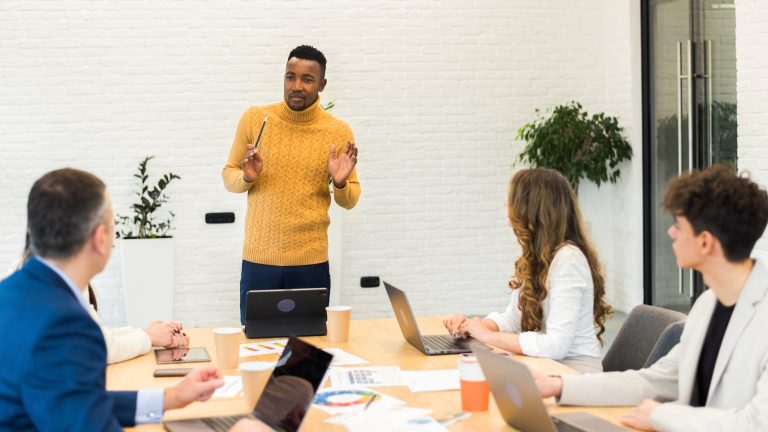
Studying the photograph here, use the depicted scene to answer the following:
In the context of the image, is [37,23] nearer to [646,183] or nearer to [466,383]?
[646,183]

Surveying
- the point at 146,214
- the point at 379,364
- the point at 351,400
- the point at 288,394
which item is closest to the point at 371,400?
the point at 351,400

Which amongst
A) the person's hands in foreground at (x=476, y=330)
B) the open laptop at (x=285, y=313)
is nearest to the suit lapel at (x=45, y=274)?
the open laptop at (x=285, y=313)

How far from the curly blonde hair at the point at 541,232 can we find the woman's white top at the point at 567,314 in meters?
0.03

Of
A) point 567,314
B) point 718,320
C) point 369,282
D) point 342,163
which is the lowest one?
point 369,282

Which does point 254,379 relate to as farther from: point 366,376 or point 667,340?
point 667,340

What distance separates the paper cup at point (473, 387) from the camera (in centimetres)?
212

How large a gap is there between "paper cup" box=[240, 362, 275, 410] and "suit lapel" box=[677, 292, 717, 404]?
3.07 ft

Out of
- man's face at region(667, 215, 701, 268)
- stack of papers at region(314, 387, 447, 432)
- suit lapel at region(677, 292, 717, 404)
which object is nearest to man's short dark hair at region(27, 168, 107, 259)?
stack of papers at region(314, 387, 447, 432)

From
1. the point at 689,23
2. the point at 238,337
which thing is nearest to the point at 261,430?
the point at 238,337

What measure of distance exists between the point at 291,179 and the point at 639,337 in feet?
5.64

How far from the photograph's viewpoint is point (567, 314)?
282 cm

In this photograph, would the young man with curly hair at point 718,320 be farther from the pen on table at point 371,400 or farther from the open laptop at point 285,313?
the open laptop at point 285,313

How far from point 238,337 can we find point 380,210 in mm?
4555

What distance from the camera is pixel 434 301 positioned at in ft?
23.8
